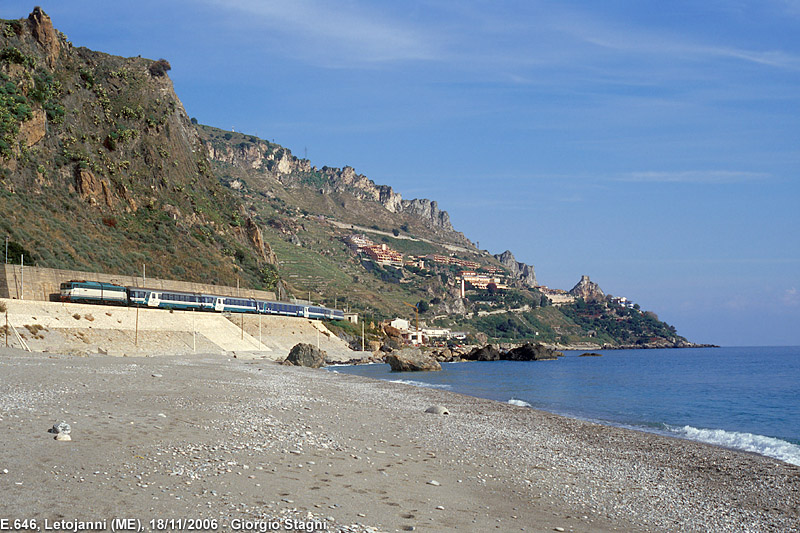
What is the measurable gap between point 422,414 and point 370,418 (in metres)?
3.49

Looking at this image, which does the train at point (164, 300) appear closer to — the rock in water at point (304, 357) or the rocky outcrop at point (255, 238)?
the rock in water at point (304, 357)

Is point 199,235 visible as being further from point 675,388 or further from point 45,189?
point 675,388

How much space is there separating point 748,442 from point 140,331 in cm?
5139

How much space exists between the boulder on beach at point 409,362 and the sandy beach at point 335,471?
167ft

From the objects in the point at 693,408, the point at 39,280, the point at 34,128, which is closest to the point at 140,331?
the point at 39,280

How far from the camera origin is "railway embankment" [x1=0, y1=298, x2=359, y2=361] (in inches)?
1858

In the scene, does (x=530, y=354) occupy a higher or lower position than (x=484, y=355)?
higher

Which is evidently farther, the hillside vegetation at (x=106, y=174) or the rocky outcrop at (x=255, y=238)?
the rocky outcrop at (x=255, y=238)

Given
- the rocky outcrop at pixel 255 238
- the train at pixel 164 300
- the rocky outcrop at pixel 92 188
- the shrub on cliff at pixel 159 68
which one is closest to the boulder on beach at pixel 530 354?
the train at pixel 164 300

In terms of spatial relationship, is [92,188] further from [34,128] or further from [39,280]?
[39,280]

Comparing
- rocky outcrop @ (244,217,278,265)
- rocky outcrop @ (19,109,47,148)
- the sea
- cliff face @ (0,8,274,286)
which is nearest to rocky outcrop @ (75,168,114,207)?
cliff face @ (0,8,274,286)

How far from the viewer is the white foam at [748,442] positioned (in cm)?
2075

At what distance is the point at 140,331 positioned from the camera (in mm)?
60156

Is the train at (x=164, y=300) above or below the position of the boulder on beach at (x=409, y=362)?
above
